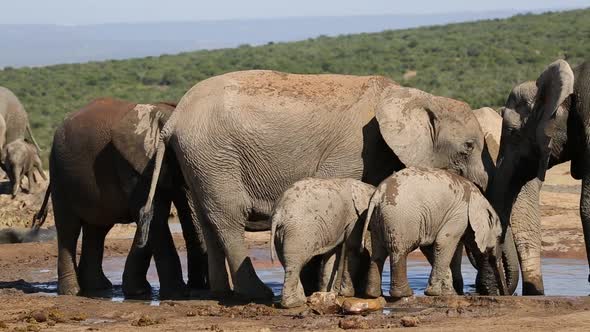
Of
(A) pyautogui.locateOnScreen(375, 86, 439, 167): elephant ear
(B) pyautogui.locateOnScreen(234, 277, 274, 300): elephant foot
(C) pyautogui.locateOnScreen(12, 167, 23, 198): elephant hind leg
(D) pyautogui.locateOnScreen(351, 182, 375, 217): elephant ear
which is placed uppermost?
(A) pyautogui.locateOnScreen(375, 86, 439, 167): elephant ear

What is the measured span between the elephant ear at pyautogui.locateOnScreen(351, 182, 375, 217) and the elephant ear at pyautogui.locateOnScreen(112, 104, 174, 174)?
2322 millimetres

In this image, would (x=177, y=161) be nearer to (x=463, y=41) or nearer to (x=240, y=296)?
(x=240, y=296)

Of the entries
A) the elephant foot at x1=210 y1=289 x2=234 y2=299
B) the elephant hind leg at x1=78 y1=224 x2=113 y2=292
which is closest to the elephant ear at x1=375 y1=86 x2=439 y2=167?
the elephant foot at x1=210 y1=289 x2=234 y2=299

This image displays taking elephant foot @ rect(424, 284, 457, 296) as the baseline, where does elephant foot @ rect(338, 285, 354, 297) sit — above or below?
below

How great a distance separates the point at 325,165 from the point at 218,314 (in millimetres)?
1688

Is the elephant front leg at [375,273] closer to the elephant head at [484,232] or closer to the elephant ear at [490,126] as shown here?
the elephant head at [484,232]

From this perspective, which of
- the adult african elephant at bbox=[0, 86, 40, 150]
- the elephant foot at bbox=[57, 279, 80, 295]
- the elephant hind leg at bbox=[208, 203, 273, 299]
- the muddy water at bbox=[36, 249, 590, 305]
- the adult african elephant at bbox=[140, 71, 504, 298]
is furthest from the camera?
the adult african elephant at bbox=[0, 86, 40, 150]

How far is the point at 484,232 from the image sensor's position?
10.7 metres

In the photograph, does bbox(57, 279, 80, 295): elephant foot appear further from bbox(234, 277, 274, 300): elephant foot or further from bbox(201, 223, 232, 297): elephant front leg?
bbox(234, 277, 274, 300): elephant foot

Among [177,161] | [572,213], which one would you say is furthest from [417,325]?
[572,213]

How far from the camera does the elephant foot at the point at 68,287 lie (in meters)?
13.2

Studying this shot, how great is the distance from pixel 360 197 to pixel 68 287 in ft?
13.0

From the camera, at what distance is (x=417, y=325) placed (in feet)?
30.5

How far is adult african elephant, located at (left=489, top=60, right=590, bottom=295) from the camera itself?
10758mm
